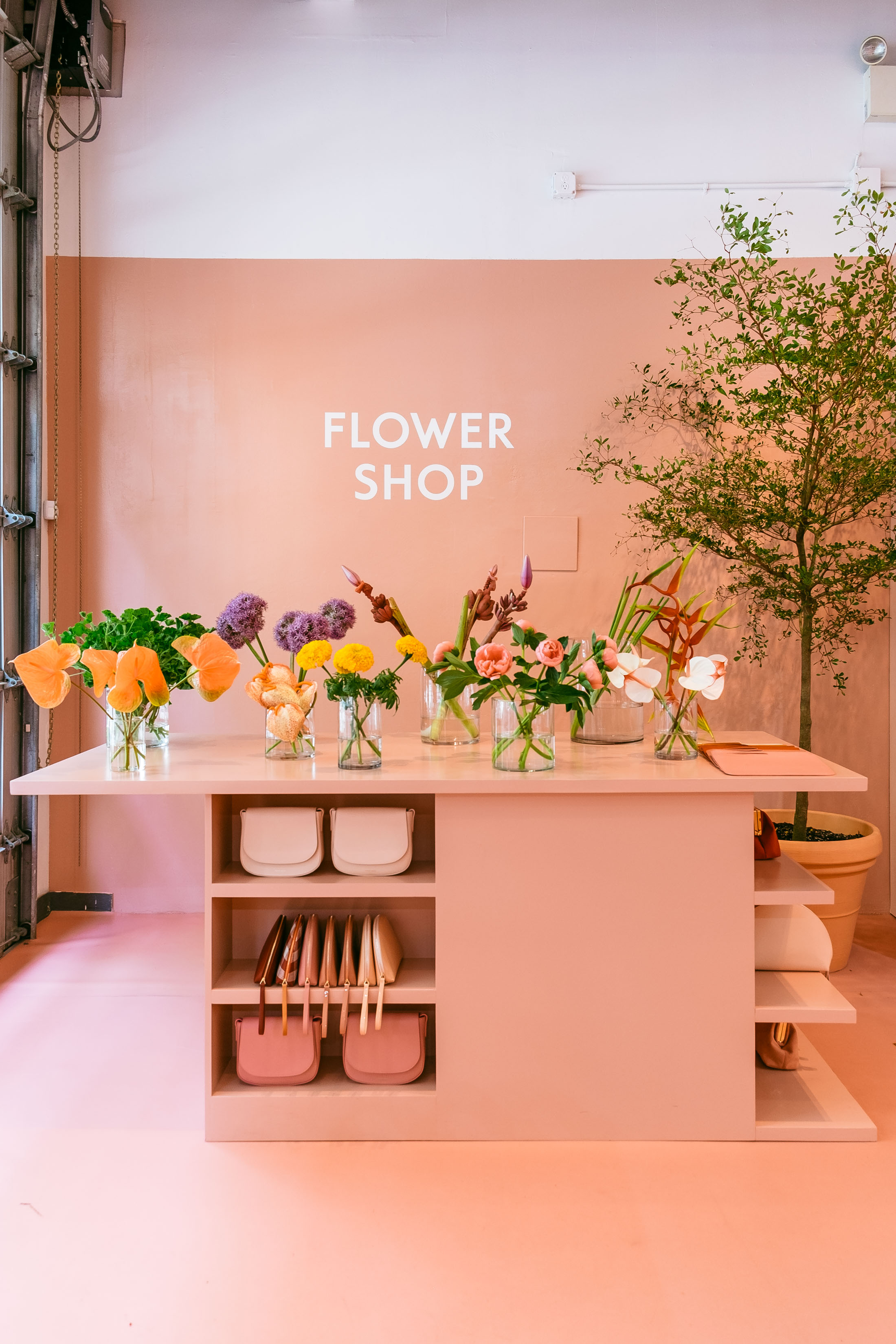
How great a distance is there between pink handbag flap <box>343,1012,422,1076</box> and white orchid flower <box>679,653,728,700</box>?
40.8 inches

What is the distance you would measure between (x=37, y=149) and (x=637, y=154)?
2.38 meters

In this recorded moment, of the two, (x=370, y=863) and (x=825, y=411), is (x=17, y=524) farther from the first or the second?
(x=825, y=411)

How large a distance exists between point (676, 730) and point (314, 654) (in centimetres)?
94

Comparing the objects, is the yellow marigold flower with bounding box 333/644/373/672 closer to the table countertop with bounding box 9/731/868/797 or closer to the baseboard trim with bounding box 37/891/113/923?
the table countertop with bounding box 9/731/868/797

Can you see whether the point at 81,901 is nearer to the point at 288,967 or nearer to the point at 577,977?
the point at 288,967

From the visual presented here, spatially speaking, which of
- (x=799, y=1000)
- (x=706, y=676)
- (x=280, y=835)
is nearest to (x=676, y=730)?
(x=706, y=676)

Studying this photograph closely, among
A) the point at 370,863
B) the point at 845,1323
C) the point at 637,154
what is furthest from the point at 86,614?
the point at 637,154

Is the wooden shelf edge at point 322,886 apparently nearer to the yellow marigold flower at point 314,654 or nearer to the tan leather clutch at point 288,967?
the tan leather clutch at point 288,967

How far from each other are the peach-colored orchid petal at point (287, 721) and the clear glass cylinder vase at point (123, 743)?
328 millimetres

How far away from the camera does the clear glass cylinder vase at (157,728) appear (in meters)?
2.30

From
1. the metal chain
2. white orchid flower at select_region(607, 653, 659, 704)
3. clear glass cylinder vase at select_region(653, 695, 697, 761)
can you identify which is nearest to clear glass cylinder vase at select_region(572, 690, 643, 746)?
clear glass cylinder vase at select_region(653, 695, 697, 761)

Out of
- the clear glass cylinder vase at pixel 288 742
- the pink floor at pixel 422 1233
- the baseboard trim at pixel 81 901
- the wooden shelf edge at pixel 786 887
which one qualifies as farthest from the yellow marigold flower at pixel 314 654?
the baseboard trim at pixel 81 901

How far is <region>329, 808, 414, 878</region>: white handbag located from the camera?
211 cm

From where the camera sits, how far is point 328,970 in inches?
82.5
